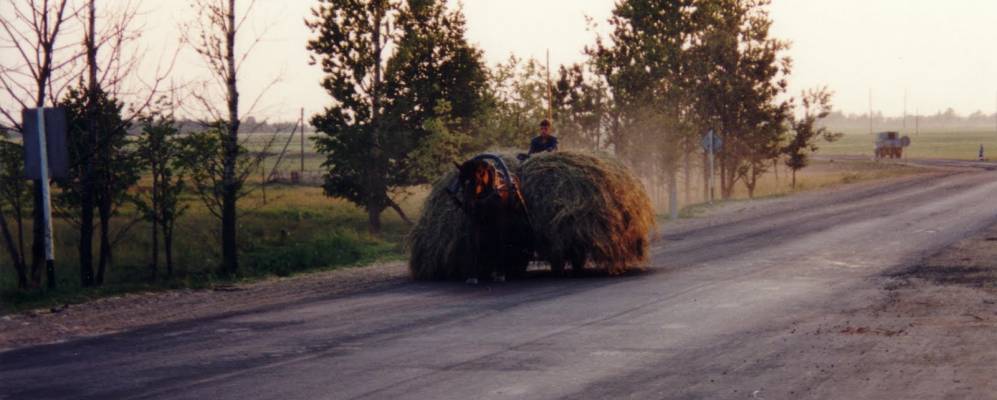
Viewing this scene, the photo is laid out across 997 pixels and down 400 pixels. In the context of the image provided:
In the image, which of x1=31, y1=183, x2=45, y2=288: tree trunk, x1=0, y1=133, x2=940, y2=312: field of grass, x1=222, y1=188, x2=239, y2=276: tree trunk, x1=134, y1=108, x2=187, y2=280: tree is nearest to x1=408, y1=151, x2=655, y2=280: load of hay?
x1=0, y1=133, x2=940, y2=312: field of grass

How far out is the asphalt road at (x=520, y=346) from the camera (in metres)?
8.38

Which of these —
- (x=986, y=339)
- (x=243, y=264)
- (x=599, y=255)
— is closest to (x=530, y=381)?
(x=986, y=339)

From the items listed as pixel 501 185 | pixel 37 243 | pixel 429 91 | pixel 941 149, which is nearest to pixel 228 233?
pixel 37 243

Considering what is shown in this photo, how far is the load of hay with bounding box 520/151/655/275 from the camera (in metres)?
15.8

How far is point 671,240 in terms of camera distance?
23953 mm

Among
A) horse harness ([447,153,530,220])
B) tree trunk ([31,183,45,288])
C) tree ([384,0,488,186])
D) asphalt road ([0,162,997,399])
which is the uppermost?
tree ([384,0,488,186])

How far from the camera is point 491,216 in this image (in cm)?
1559

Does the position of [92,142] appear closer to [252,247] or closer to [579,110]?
[252,247]

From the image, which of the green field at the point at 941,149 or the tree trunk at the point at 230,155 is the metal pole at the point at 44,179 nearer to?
the tree trunk at the point at 230,155

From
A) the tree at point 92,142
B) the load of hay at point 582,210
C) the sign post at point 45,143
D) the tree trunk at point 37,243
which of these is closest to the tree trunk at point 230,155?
the tree at point 92,142

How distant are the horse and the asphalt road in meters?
0.51

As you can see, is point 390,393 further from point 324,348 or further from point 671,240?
point 671,240

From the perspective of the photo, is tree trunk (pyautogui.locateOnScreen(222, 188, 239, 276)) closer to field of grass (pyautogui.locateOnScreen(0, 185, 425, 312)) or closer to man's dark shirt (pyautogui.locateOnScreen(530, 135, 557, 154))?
field of grass (pyautogui.locateOnScreen(0, 185, 425, 312))

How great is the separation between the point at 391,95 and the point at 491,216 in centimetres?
2325
